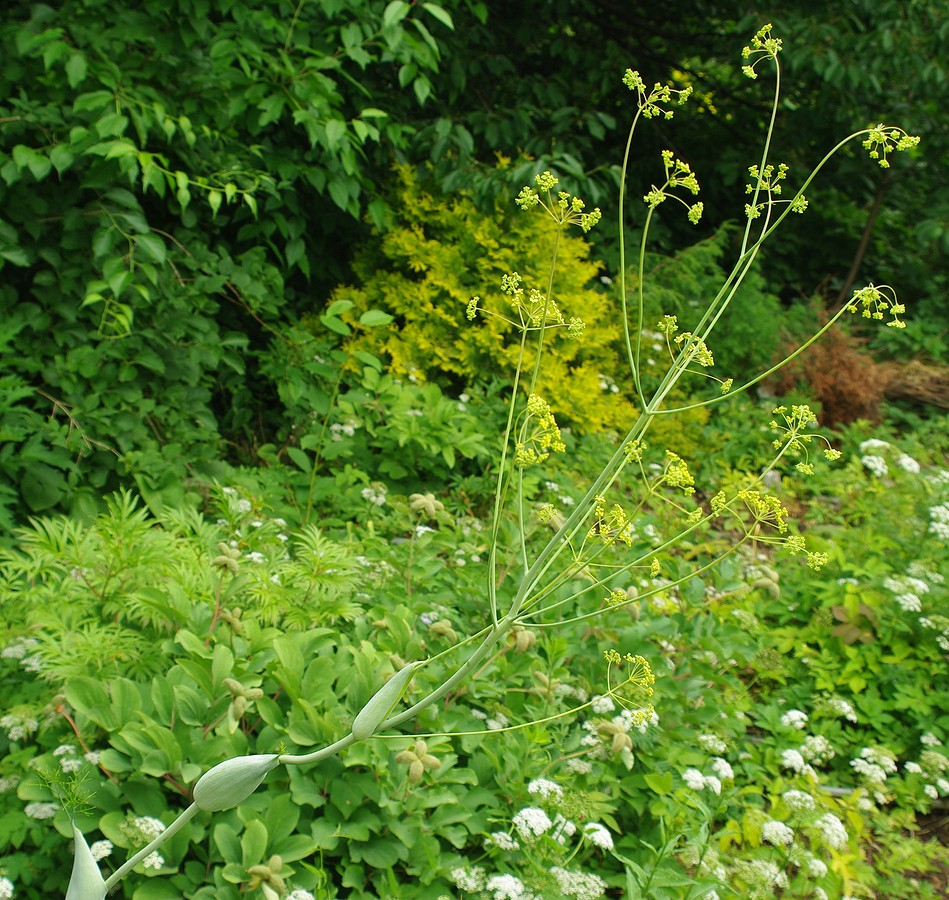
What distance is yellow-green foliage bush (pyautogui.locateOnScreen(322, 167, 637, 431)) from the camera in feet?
14.3

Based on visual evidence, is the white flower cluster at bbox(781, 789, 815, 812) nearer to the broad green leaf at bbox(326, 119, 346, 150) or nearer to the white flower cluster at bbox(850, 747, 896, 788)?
the white flower cluster at bbox(850, 747, 896, 788)

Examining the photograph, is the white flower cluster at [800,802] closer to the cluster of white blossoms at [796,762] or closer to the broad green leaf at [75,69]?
the cluster of white blossoms at [796,762]

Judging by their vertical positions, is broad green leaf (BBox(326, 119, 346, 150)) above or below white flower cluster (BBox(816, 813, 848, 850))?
above

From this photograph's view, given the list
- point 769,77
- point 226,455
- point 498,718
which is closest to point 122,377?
point 226,455

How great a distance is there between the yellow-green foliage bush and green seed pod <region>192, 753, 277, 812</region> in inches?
131

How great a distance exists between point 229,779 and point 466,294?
12.0 feet

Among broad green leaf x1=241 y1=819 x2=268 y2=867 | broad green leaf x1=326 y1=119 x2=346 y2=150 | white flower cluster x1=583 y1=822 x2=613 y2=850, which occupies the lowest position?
broad green leaf x1=241 y1=819 x2=268 y2=867

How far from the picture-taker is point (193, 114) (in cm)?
334

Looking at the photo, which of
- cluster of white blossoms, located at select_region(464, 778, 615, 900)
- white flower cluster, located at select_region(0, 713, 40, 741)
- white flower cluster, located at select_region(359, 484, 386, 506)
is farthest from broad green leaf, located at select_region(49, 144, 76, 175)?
cluster of white blossoms, located at select_region(464, 778, 615, 900)

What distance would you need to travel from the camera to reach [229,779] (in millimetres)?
948

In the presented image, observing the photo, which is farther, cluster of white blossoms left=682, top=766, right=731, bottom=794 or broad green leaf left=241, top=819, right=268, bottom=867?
cluster of white blossoms left=682, top=766, right=731, bottom=794

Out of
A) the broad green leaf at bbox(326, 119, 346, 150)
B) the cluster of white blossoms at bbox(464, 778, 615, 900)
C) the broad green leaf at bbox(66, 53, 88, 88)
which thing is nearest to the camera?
the cluster of white blossoms at bbox(464, 778, 615, 900)

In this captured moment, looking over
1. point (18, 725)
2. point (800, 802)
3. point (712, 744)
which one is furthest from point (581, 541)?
point (18, 725)

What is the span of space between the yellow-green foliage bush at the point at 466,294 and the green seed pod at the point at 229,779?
332cm
